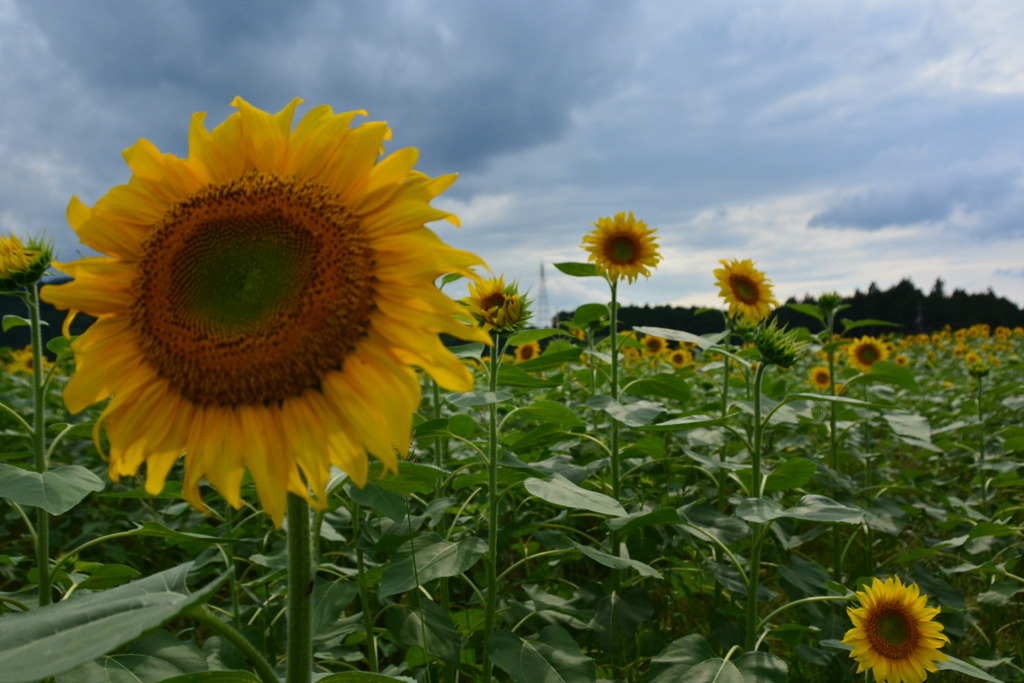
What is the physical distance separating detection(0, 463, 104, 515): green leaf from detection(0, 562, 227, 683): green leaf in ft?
1.82

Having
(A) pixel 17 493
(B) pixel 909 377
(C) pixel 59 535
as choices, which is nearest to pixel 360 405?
(A) pixel 17 493

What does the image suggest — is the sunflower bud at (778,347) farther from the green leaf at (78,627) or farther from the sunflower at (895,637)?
the green leaf at (78,627)

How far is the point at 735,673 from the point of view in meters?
1.69

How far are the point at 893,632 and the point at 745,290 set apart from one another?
97.2 inches

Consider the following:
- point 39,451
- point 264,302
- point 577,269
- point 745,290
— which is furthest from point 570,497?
point 745,290

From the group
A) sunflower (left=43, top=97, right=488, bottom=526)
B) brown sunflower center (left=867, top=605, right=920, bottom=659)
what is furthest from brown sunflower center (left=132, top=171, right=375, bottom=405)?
brown sunflower center (left=867, top=605, right=920, bottom=659)

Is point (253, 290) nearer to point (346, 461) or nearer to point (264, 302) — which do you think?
point (264, 302)

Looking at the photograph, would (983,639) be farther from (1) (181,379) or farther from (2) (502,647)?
(1) (181,379)

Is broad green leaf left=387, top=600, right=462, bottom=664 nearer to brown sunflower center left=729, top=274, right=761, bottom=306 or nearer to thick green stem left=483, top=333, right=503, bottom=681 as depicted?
thick green stem left=483, top=333, right=503, bottom=681

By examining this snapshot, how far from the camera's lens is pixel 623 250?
3.48 meters

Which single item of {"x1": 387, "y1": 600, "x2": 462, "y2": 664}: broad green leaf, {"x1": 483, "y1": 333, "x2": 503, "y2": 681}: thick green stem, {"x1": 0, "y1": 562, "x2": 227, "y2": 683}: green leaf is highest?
{"x1": 0, "y1": 562, "x2": 227, "y2": 683}: green leaf

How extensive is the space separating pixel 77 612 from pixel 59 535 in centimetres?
404

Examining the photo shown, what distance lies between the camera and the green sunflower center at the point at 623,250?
11.4ft

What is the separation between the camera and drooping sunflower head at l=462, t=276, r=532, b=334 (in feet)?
7.41
